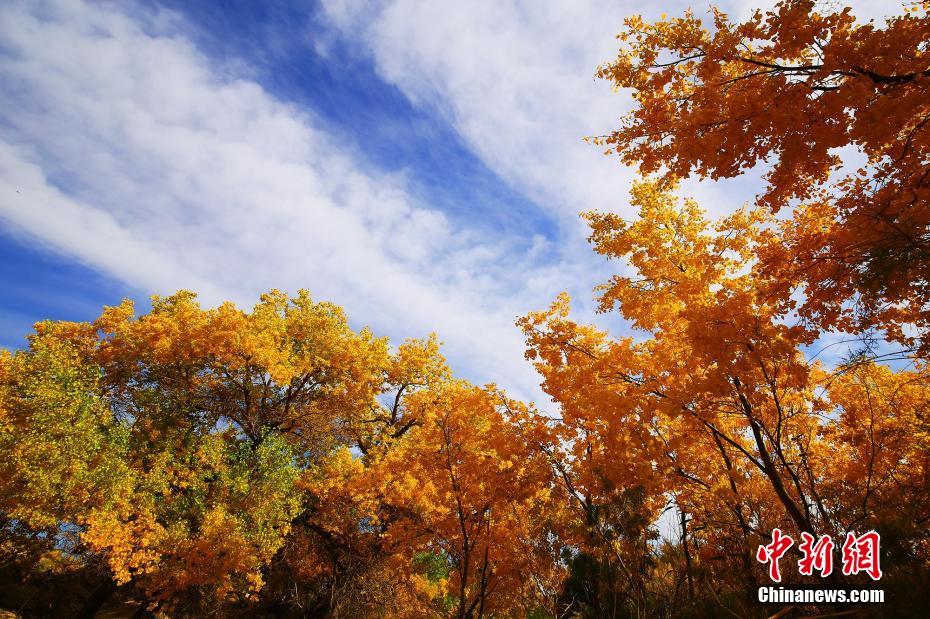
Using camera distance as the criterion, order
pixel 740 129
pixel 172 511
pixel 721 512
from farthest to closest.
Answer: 1. pixel 172 511
2. pixel 721 512
3. pixel 740 129

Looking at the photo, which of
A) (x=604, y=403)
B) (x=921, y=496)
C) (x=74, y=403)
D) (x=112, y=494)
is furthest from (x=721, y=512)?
(x=74, y=403)

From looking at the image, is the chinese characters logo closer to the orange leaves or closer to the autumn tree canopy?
the autumn tree canopy

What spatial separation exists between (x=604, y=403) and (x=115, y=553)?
13104mm

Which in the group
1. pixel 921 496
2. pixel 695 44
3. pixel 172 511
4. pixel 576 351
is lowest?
pixel 172 511

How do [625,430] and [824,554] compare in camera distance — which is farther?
[625,430]

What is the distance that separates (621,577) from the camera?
6480 mm

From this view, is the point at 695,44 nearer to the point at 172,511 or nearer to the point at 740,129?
the point at 740,129

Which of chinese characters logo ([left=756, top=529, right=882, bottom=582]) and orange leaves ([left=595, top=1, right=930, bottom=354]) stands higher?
orange leaves ([left=595, top=1, right=930, bottom=354])

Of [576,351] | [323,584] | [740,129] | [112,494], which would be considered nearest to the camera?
[740,129]

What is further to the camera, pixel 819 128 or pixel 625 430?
pixel 625 430

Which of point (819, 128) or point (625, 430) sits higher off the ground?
point (819, 128)

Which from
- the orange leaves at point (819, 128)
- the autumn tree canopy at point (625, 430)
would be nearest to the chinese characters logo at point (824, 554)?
the autumn tree canopy at point (625, 430)

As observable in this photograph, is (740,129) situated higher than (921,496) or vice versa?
(740,129)

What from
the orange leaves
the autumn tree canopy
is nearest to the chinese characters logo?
the autumn tree canopy
